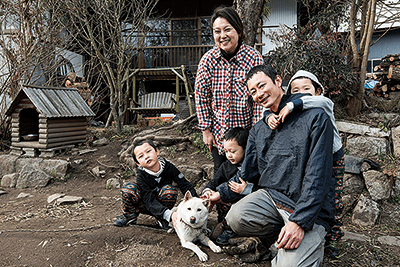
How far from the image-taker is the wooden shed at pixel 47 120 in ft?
17.8

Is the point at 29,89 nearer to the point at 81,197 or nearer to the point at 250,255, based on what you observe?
the point at 81,197

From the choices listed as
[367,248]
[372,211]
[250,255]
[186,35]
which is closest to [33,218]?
[250,255]

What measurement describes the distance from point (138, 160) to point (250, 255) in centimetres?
141

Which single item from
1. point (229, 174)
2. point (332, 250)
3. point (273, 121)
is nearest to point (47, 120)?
point (229, 174)

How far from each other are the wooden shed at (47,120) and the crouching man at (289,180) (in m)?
4.55

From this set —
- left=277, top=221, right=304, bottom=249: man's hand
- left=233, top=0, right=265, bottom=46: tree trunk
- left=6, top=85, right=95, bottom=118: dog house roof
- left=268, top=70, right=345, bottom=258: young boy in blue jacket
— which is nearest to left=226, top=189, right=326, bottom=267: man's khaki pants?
left=277, top=221, right=304, bottom=249: man's hand

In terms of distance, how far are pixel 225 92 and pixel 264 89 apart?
0.81 m

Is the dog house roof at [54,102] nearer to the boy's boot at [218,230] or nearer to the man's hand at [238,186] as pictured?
the boy's boot at [218,230]

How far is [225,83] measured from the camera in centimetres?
288

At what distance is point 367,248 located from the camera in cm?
270

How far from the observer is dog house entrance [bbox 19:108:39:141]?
5.80m

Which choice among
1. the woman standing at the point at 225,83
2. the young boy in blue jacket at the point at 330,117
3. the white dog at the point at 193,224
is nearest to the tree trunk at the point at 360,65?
the young boy in blue jacket at the point at 330,117

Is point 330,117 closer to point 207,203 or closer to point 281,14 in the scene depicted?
point 207,203

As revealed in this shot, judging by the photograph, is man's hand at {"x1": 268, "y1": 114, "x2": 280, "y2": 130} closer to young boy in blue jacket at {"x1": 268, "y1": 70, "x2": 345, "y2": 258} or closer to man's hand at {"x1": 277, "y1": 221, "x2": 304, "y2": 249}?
young boy in blue jacket at {"x1": 268, "y1": 70, "x2": 345, "y2": 258}
